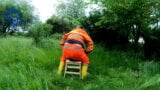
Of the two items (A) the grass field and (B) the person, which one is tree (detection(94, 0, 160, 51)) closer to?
(A) the grass field

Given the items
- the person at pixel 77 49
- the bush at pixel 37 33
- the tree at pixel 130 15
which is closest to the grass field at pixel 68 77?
the person at pixel 77 49

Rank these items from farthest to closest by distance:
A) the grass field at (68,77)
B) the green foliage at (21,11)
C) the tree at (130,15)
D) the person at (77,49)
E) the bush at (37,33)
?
the green foliage at (21,11) < the bush at (37,33) < the tree at (130,15) < the person at (77,49) < the grass field at (68,77)

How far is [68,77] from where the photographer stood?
794 centimetres

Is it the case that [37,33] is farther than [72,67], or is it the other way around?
[37,33]

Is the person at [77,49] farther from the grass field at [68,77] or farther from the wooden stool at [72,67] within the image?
the grass field at [68,77]

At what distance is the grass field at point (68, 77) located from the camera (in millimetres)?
5719

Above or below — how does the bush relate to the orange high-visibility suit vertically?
below

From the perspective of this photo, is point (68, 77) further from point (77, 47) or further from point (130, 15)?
point (130, 15)

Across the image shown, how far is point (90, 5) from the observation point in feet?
41.4

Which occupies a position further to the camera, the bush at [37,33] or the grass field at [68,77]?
the bush at [37,33]

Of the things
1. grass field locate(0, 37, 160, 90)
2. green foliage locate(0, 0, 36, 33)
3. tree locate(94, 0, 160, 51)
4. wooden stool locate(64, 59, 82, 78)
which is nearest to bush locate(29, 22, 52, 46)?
grass field locate(0, 37, 160, 90)

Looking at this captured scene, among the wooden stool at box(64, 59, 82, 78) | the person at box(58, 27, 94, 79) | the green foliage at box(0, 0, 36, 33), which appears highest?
the person at box(58, 27, 94, 79)

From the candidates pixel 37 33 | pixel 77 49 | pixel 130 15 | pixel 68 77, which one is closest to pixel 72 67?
pixel 68 77

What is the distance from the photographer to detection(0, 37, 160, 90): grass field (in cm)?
572
